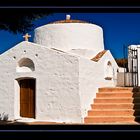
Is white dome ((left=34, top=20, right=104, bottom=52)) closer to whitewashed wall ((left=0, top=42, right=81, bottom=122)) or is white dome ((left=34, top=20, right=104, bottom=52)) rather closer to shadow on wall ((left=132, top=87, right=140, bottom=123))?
whitewashed wall ((left=0, top=42, right=81, bottom=122))

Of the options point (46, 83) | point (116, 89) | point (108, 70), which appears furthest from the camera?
point (108, 70)

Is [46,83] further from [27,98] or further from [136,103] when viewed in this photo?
[136,103]

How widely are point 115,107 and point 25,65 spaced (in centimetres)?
292

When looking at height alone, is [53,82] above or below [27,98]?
above

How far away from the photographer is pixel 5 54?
10.0 metres

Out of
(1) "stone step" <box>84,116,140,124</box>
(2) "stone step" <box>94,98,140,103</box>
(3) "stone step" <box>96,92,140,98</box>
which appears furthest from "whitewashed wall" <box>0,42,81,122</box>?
(3) "stone step" <box>96,92,140,98</box>

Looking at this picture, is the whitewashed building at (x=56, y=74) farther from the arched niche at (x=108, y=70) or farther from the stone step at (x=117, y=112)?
the stone step at (x=117, y=112)

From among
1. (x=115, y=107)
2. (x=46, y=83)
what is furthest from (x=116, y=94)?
(x=46, y=83)

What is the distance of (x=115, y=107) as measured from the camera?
30.5 ft

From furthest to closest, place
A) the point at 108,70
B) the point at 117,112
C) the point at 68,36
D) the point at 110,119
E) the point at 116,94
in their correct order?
the point at 108,70 → the point at 68,36 → the point at 116,94 → the point at 117,112 → the point at 110,119

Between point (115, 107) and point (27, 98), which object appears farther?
point (27, 98)

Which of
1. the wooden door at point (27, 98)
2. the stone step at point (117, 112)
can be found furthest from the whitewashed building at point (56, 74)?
the stone step at point (117, 112)

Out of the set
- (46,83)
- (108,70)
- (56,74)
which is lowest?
(46,83)
